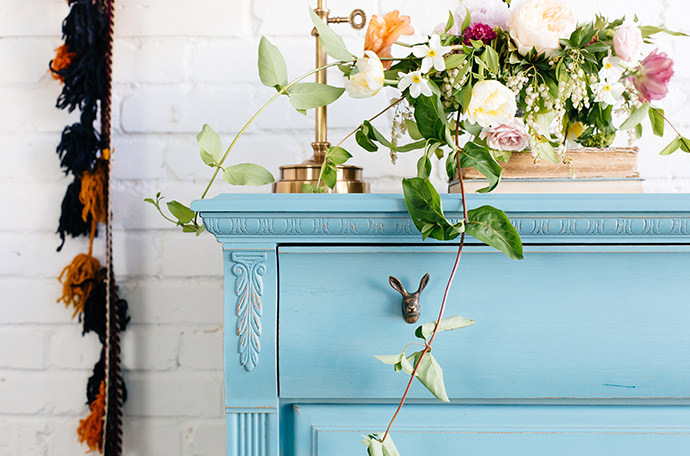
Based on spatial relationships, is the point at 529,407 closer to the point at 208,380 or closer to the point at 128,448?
the point at 208,380

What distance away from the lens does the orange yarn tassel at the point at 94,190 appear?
1.04 metres

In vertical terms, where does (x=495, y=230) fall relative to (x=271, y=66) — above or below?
below

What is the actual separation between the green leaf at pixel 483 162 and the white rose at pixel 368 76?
14cm

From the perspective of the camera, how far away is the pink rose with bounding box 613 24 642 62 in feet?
2.04

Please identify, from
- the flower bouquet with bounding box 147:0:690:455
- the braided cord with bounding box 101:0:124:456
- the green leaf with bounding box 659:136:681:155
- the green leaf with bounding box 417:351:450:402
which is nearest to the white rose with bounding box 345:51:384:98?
the flower bouquet with bounding box 147:0:690:455

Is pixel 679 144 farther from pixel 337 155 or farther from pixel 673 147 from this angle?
pixel 337 155

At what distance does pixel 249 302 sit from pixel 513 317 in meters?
0.31

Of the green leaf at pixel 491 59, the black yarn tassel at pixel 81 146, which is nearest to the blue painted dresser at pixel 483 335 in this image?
the green leaf at pixel 491 59

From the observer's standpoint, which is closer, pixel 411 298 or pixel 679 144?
pixel 411 298

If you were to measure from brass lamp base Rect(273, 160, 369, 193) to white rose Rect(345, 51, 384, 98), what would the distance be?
14cm

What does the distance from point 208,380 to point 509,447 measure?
70 centimetres

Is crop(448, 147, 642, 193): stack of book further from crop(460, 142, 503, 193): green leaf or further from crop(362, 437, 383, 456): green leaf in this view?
crop(362, 437, 383, 456): green leaf

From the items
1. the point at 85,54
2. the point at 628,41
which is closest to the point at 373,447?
the point at 628,41

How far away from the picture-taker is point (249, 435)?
587 millimetres
